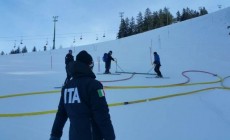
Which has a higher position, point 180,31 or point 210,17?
point 210,17

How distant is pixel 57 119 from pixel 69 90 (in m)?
0.45

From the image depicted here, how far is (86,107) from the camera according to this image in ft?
9.87

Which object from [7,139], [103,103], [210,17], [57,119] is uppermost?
[210,17]

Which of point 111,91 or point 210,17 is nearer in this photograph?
point 111,91

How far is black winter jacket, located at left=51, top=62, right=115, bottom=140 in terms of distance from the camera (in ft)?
9.48

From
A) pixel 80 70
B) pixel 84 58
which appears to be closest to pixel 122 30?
pixel 84 58

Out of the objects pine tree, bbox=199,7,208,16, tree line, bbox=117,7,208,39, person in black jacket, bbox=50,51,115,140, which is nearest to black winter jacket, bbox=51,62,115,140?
person in black jacket, bbox=50,51,115,140

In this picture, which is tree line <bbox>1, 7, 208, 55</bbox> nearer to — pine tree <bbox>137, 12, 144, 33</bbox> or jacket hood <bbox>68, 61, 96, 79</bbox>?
pine tree <bbox>137, 12, 144, 33</bbox>

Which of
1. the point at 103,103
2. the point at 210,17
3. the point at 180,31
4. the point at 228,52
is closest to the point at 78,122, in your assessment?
Answer: the point at 103,103

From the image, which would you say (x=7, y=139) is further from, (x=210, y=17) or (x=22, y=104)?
(x=210, y=17)

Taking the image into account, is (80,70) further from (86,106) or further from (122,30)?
(122,30)

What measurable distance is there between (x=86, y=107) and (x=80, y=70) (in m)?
0.45

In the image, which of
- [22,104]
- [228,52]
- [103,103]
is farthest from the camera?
[228,52]

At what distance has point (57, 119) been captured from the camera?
3.34 metres
